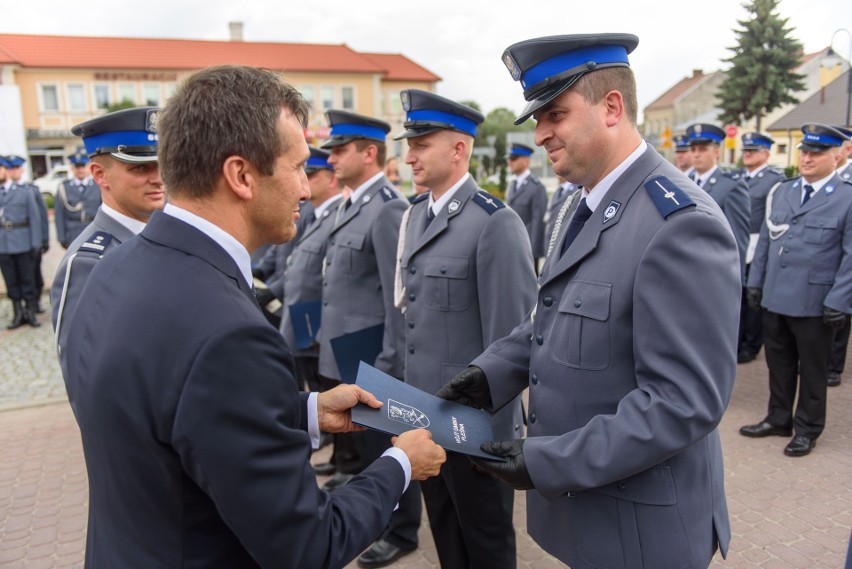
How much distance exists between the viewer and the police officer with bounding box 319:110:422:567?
11.7 ft

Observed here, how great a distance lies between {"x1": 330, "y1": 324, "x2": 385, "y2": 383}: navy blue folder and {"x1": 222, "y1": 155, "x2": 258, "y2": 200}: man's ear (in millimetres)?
1960

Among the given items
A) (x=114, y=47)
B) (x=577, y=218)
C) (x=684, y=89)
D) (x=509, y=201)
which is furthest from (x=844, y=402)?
(x=684, y=89)

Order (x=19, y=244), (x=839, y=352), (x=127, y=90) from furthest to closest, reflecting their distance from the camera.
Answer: (x=127, y=90) → (x=19, y=244) → (x=839, y=352)

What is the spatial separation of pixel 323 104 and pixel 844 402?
154ft

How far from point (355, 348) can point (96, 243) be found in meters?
1.43

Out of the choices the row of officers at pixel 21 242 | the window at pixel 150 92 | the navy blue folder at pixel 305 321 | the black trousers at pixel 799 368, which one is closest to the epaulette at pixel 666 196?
the navy blue folder at pixel 305 321

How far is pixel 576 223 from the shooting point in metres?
2.07

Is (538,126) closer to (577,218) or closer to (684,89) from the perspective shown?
(577,218)

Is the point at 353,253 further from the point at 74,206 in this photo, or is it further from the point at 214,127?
the point at 74,206

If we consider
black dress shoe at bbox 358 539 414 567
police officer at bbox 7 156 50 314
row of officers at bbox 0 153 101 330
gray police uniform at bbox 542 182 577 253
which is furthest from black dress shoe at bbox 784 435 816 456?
police officer at bbox 7 156 50 314

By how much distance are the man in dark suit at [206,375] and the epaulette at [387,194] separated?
2511 mm

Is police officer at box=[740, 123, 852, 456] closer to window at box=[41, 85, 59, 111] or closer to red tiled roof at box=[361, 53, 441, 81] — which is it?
window at box=[41, 85, 59, 111]

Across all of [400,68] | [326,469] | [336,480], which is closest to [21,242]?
[326,469]

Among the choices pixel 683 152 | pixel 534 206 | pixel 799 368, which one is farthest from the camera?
pixel 534 206
